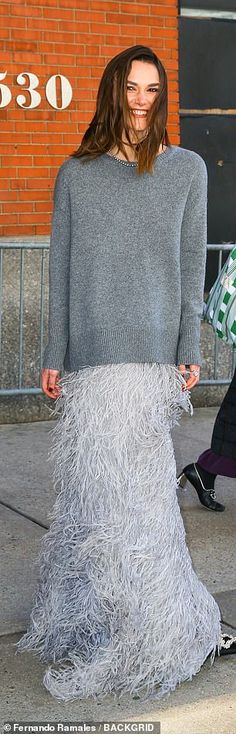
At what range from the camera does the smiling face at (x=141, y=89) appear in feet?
12.1

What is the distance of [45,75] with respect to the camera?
8.48 meters

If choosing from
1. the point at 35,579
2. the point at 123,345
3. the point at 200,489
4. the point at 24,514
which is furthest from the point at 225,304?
the point at 24,514

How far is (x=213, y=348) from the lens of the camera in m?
8.98

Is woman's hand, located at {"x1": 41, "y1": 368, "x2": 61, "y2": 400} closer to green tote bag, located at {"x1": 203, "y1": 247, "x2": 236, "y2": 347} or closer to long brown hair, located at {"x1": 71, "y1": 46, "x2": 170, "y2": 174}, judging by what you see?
long brown hair, located at {"x1": 71, "y1": 46, "x2": 170, "y2": 174}

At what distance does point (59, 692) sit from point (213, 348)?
212 inches

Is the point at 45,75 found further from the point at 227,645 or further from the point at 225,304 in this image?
the point at 227,645

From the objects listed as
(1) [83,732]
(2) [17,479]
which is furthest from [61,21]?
(1) [83,732]

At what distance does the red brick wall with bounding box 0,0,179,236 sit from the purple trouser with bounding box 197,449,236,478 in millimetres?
3097

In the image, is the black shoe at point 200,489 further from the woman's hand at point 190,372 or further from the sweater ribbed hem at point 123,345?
the sweater ribbed hem at point 123,345

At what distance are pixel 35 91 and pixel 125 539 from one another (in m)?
5.26

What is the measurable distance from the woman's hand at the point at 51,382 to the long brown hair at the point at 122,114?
2.20ft

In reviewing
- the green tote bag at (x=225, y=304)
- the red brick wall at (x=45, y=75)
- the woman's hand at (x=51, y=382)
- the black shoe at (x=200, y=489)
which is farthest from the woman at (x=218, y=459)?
the red brick wall at (x=45, y=75)

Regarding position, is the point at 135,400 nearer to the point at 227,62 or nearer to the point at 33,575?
the point at 33,575

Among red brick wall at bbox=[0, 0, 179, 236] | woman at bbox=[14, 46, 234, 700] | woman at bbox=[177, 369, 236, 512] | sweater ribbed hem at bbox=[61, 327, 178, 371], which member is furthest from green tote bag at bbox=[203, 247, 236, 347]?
red brick wall at bbox=[0, 0, 179, 236]
